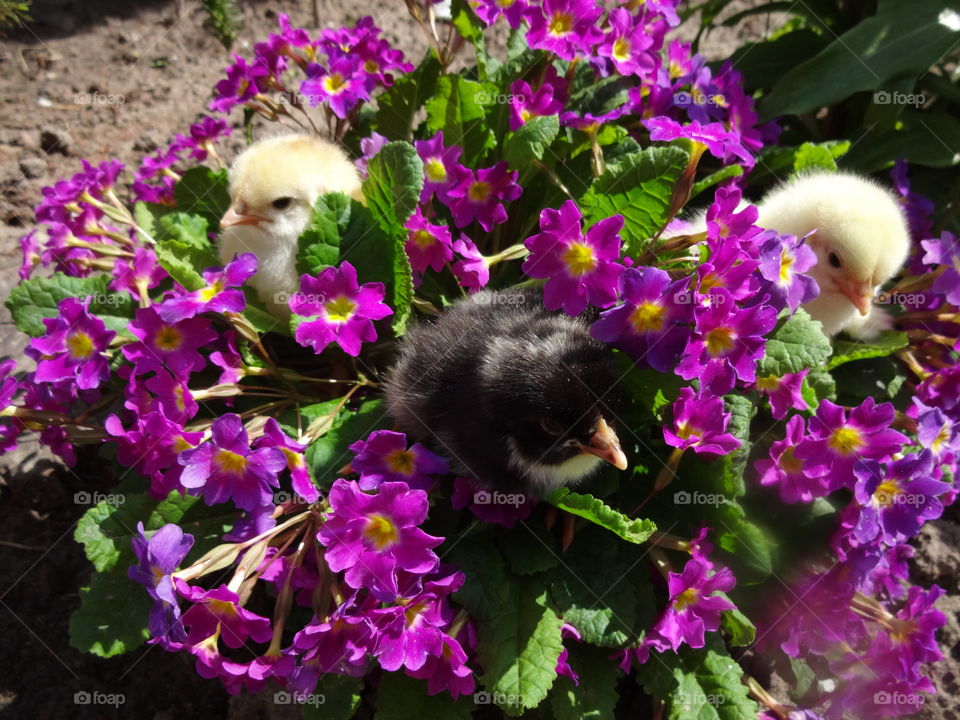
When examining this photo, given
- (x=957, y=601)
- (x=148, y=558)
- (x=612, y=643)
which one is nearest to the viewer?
(x=148, y=558)

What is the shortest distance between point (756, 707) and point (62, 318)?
85.0 inches

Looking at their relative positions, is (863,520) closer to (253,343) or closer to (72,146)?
(253,343)

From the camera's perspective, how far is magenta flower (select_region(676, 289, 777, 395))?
63.7 inches

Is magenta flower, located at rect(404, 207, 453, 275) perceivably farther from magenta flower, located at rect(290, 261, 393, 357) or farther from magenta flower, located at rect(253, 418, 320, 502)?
magenta flower, located at rect(253, 418, 320, 502)

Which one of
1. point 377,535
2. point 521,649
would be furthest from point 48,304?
point 521,649

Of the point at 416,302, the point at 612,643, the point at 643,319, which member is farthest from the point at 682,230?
the point at 612,643

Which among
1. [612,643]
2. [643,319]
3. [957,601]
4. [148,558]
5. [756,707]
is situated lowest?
[957,601]

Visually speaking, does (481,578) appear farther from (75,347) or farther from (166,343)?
(75,347)

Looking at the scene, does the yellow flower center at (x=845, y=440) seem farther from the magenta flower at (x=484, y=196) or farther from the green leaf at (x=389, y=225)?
the green leaf at (x=389, y=225)

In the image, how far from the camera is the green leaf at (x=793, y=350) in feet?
5.91

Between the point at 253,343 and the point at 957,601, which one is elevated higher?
the point at 253,343

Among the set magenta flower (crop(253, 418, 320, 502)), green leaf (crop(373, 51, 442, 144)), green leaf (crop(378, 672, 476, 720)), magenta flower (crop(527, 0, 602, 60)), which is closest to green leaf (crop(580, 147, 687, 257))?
magenta flower (crop(527, 0, 602, 60))

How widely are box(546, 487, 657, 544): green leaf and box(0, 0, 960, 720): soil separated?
1.12 metres

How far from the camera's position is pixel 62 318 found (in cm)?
203
